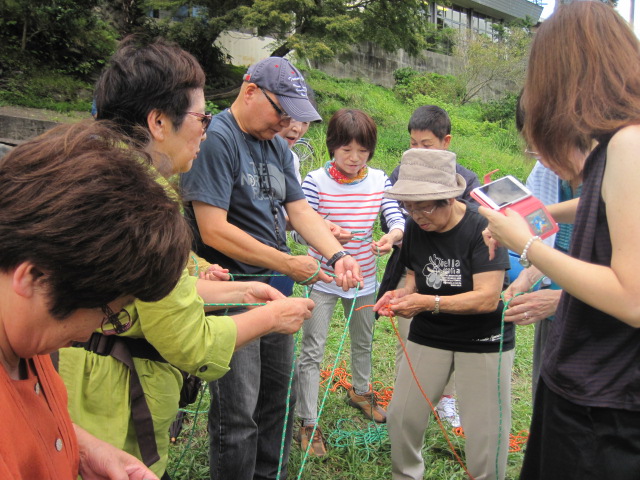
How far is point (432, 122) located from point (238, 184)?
1805mm

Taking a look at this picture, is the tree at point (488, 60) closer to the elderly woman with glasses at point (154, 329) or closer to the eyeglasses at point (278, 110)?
the eyeglasses at point (278, 110)

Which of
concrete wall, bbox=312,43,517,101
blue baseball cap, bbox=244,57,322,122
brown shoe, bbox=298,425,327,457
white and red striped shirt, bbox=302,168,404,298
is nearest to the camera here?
blue baseball cap, bbox=244,57,322,122

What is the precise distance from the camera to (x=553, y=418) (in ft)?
5.36

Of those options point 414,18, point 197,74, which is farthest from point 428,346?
point 414,18

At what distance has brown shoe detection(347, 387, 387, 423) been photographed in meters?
3.67

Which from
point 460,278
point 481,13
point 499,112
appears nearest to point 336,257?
point 460,278

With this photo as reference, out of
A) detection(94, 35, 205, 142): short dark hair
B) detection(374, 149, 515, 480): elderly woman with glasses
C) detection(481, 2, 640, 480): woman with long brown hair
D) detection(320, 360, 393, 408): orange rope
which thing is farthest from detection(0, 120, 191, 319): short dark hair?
detection(320, 360, 393, 408): orange rope

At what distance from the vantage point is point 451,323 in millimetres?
2633

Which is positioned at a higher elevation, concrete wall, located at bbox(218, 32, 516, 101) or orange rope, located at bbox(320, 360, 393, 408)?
orange rope, located at bbox(320, 360, 393, 408)

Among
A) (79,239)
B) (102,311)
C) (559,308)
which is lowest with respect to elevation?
(559,308)

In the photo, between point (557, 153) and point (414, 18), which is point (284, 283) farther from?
point (414, 18)

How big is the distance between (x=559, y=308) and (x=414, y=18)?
1390 centimetres

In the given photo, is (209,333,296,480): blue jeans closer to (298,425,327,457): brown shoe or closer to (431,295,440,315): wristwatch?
(431,295,440,315): wristwatch

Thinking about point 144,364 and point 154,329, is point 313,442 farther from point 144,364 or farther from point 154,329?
point 154,329
